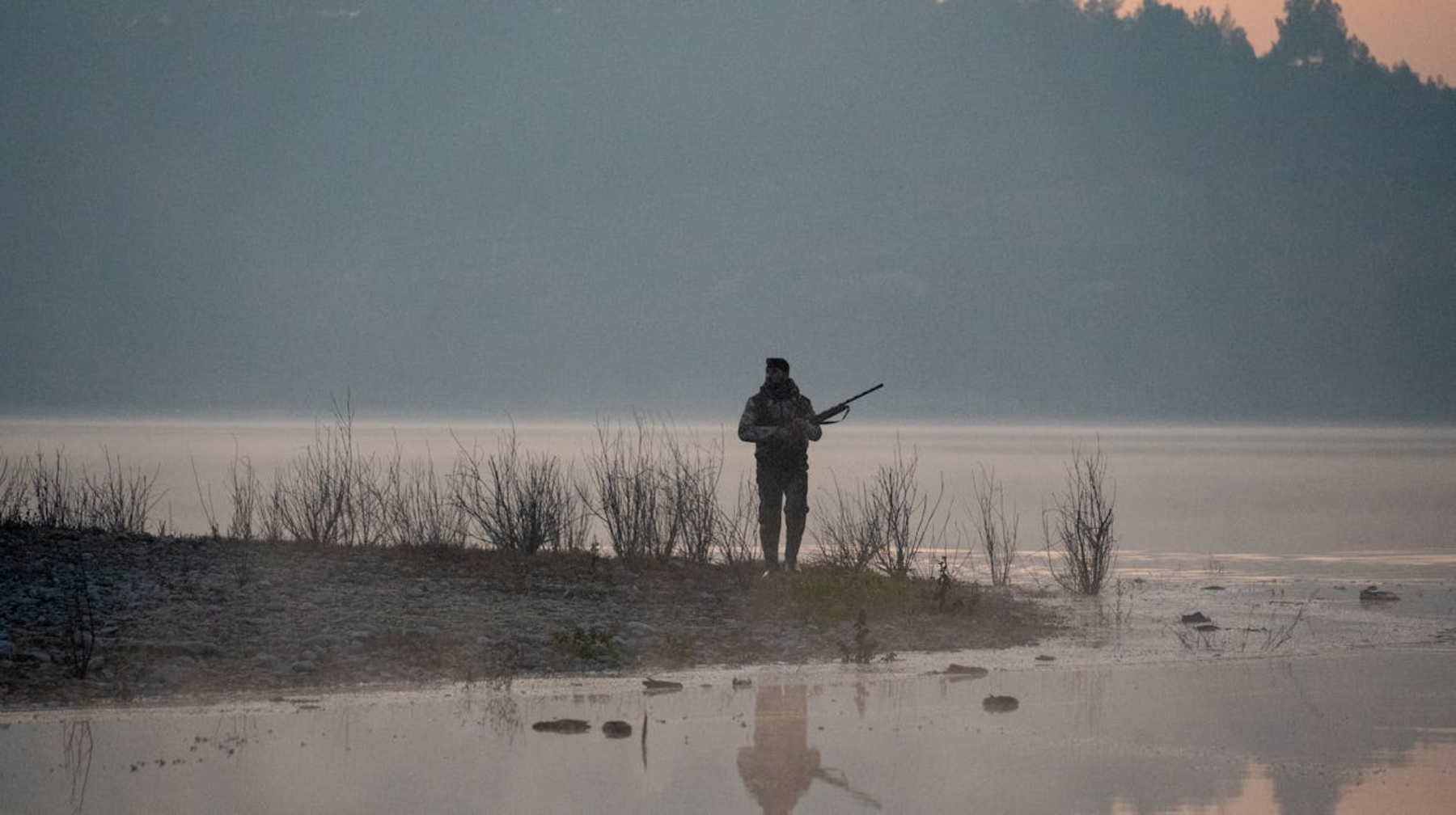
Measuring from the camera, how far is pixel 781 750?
10.6 m

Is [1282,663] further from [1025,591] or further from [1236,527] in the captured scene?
[1236,527]

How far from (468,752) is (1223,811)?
430 cm

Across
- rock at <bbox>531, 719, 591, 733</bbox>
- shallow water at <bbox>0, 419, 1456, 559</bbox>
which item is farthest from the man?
rock at <bbox>531, 719, 591, 733</bbox>

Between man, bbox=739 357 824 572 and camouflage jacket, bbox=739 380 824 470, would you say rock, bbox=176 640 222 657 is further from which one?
camouflage jacket, bbox=739 380 824 470

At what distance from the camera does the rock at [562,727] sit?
11.1 m

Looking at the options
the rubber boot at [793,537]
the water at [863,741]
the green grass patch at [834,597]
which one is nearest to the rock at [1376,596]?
the water at [863,741]

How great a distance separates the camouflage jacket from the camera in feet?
59.0

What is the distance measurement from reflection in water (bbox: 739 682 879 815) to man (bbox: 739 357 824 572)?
5721 mm

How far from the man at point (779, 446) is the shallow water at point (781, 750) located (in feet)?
16.1

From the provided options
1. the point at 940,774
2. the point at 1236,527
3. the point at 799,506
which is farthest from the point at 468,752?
the point at 1236,527

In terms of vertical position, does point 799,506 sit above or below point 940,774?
above

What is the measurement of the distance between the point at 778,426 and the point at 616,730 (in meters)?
7.34

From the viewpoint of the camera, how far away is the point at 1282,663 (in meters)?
14.3

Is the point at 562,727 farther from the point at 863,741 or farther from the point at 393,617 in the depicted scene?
the point at 393,617
